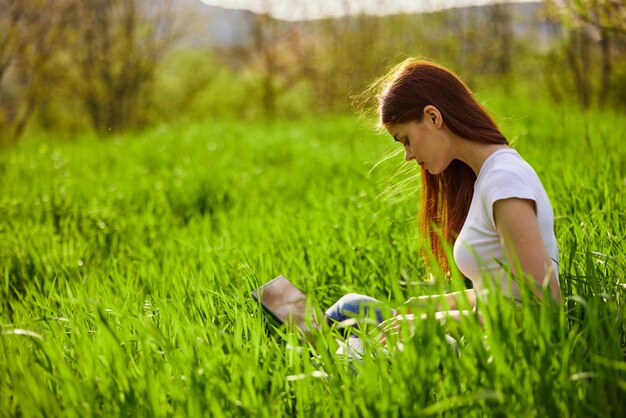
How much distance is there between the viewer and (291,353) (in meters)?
1.95

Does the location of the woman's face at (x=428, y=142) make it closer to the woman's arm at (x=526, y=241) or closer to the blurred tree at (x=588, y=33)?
the woman's arm at (x=526, y=241)

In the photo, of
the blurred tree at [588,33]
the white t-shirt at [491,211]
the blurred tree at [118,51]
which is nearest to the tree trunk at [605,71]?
the blurred tree at [588,33]

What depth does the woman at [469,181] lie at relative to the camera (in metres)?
1.91

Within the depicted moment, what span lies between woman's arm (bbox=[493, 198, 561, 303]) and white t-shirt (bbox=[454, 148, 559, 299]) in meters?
0.03

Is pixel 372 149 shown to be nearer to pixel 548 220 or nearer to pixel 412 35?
pixel 548 220

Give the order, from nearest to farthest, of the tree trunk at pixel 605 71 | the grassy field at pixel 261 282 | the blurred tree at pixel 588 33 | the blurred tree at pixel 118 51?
the grassy field at pixel 261 282 → the blurred tree at pixel 588 33 → the tree trunk at pixel 605 71 → the blurred tree at pixel 118 51

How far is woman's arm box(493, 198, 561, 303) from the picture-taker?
1.88 metres

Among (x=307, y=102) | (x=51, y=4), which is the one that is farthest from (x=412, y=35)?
(x=51, y=4)

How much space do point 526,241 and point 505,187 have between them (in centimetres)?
19

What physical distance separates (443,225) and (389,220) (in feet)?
3.82

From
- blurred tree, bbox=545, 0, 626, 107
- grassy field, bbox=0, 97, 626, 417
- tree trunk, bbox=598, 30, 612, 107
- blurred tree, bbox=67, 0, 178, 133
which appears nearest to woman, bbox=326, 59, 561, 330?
grassy field, bbox=0, 97, 626, 417

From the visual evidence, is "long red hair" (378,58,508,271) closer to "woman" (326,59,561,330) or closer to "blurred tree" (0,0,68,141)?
"woman" (326,59,561,330)

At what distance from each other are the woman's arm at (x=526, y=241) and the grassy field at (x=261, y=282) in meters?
0.13

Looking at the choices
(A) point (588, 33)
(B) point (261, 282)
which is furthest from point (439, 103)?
(A) point (588, 33)
